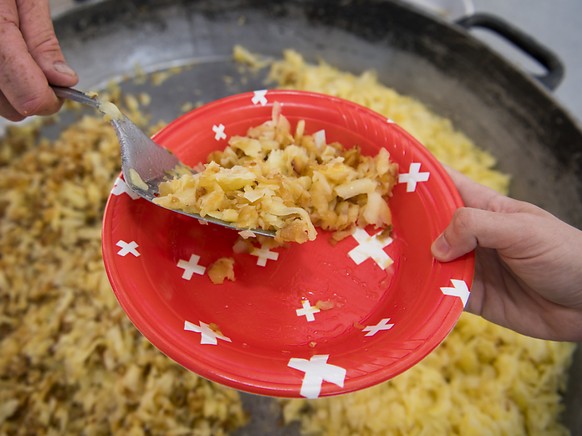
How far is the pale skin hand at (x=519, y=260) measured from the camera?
82 cm

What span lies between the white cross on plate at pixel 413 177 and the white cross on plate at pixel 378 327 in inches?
12.0

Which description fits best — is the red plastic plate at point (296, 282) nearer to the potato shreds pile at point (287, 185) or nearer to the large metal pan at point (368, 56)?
the potato shreds pile at point (287, 185)

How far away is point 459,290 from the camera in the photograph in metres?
0.80

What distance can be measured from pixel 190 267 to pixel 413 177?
0.53 metres

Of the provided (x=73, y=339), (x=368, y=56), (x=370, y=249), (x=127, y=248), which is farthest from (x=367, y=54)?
(x=73, y=339)

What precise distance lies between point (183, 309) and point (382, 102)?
118cm

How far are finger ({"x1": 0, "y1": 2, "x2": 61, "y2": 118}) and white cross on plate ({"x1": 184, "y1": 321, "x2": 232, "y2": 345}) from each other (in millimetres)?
540

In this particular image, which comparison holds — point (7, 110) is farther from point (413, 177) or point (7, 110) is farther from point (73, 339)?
point (413, 177)

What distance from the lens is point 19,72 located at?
0.85 metres

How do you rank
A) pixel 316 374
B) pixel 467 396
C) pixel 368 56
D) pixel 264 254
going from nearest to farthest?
pixel 316 374 → pixel 264 254 → pixel 467 396 → pixel 368 56

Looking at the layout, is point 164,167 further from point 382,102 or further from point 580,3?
point 580,3

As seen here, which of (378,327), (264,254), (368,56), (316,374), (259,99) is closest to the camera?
(316,374)

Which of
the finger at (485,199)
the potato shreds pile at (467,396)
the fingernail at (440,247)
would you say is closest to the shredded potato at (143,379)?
the potato shreds pile at (467,396)

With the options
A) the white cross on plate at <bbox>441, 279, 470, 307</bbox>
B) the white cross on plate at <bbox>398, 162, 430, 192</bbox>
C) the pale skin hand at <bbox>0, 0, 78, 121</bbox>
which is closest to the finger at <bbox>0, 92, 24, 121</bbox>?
the pale skin hand at <bbox>0, 0, 78, 121</bbox>
